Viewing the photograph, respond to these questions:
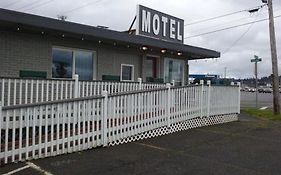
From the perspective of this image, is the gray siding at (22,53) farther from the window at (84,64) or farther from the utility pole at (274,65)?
the utility pole at (274,65)

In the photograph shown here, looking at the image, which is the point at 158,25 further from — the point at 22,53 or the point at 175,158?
the point at 175,158

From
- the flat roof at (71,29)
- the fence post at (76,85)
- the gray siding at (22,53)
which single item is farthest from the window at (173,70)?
the fence post at (76,85)

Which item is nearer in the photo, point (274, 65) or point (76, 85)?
point (76, 85)

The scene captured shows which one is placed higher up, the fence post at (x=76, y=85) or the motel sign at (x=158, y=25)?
the motel sign at (x=158, y=25)

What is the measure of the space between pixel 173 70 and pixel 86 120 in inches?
439

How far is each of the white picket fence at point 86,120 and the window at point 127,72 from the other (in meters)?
4.30

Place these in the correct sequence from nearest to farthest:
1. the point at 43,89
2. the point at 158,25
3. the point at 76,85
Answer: the point at 43,89 < the point at 76,85 < the point at 158,25

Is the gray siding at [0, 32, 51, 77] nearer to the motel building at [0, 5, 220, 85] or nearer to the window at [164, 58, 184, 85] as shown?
the motel building at [0, 5, 220, 85]

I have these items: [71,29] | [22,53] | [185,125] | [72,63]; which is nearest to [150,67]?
[72,63]

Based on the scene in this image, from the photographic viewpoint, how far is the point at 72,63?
533 inches

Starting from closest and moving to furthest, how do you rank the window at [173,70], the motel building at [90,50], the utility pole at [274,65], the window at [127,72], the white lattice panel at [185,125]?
the white lattice panel at [185,125], the motel building at [90,50], the window at [127,72], the window at [173,70], the utility pole at [274,65]

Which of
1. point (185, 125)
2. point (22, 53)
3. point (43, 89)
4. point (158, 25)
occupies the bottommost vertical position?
point (185, 125)

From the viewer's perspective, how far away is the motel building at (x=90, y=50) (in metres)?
11.4

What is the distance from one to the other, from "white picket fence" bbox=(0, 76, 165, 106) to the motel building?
557 millimetres
